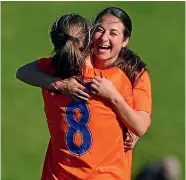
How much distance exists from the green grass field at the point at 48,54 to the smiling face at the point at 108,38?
9.93 ft

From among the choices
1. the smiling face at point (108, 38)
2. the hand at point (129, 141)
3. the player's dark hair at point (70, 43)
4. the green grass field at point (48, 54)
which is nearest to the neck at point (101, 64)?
the smiling face at point (108, 38)

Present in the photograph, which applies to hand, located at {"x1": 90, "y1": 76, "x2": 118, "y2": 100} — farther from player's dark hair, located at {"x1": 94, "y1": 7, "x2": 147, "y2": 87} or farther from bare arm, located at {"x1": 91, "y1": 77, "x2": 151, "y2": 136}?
player's dark hair, located at {"x1": 94, "y1": 7, "x2": 147, "y2": 87}

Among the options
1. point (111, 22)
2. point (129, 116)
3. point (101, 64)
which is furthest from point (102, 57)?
point (129, 116)

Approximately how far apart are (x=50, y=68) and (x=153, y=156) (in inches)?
139

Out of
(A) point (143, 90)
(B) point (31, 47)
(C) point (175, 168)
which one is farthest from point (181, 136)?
(A) point (143, 90)

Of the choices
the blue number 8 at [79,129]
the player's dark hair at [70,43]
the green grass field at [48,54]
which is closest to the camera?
the player's dark hair at [70,43]

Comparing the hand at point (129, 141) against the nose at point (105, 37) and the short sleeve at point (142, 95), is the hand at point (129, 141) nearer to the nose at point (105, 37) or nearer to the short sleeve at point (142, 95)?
the short sleeve at point (142, 95)

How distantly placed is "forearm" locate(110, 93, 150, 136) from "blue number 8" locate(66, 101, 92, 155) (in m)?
0.13

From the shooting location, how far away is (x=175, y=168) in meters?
6.60

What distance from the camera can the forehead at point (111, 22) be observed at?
3.82 metres

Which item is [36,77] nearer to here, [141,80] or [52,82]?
[52,82]

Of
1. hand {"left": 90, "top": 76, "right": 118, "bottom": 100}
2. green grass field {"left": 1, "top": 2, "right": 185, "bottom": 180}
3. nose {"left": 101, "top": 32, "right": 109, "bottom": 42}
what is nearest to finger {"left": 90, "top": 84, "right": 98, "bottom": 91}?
hand {"left": 90, "top": 76, "right": 118, "bottom": 100}

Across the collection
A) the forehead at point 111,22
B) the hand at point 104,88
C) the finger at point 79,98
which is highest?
the forehead at point 111,22

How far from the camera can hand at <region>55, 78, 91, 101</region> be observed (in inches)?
145
